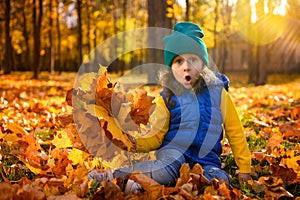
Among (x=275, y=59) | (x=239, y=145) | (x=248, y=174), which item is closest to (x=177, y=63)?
(x=239, y=145)

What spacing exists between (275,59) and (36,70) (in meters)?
24.5

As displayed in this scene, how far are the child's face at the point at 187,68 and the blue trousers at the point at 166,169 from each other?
0.48 metres

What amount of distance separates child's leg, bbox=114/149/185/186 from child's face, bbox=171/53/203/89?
1.66 ft

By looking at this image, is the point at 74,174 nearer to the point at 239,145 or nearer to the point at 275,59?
the point at 239,145

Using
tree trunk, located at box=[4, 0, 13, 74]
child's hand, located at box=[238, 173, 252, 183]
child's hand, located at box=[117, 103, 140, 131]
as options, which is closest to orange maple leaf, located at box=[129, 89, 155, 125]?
child's hand, located at box=[117, 103, 140, 131]

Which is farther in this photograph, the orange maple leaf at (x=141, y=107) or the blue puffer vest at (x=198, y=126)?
the blue puffer vest at (x=198, y=126)

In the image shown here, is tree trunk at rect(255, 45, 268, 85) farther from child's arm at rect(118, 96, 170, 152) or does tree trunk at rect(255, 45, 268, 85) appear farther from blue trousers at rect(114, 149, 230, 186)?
blue trousers at rect(114, 149, 230, 186)

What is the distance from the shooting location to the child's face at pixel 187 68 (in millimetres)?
2541

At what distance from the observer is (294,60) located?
1348 inches

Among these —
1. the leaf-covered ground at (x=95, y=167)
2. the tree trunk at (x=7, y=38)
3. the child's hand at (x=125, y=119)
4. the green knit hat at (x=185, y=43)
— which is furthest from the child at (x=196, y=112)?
the tree trunk at (x=7, y=38)

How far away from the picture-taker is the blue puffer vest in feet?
8.19

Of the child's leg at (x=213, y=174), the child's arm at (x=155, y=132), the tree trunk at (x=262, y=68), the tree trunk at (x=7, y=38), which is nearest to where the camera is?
the child's leg at (x=213, y=174)

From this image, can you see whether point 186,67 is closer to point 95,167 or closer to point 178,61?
point 178,61

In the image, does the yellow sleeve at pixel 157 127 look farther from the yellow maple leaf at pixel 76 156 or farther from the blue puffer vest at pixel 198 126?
the yellow maple leaf at pixel 76 156
